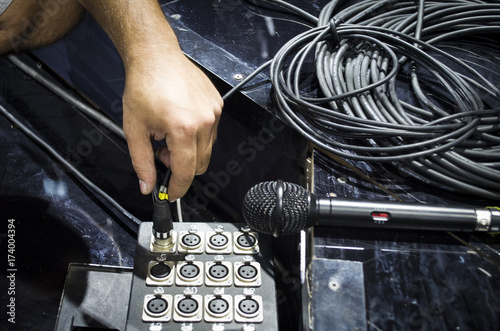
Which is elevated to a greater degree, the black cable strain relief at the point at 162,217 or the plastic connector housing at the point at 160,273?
the black cable strain relief at the point at 162,217

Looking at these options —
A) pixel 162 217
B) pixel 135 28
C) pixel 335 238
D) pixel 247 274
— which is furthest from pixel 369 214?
pixel 135 28

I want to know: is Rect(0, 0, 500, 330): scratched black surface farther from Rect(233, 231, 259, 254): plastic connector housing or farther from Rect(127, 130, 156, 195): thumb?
Rect(127, 130, 156, 195): thumb

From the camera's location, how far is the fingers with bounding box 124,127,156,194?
69cm

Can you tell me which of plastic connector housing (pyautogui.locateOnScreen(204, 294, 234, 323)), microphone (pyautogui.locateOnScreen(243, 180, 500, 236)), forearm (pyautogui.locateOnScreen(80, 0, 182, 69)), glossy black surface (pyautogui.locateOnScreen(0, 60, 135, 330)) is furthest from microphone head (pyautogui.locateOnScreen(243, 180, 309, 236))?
glossy black surface (pyautogui.locateOnScreen(0, 60, 135, 330))

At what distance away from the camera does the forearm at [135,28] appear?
756 millimetres

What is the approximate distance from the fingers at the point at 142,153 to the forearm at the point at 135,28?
0.39 feet

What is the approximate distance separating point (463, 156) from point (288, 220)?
1.06ft

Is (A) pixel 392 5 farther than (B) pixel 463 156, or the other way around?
(A) pixel 392 5

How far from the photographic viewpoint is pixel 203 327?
0.66m

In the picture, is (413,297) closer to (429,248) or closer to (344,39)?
(429,248)

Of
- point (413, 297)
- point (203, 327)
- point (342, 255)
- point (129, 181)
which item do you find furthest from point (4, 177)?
point (413, 297)

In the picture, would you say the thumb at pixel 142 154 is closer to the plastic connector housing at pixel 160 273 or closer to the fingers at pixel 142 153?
the fingers at pixel 142 153

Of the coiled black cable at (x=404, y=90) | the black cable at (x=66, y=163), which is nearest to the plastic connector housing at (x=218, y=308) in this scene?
the coiled black cable at (x=404, y=90)

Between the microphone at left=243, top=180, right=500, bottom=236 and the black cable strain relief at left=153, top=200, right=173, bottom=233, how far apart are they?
0.40ft
